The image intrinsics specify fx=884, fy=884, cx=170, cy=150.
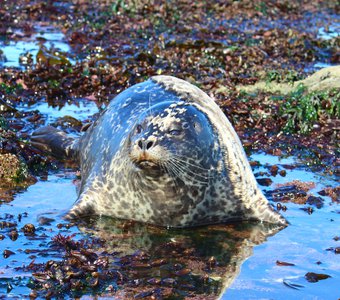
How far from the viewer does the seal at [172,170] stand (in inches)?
245

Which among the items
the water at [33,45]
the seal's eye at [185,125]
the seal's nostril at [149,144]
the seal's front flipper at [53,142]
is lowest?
the seal's front flipper at [53,142]

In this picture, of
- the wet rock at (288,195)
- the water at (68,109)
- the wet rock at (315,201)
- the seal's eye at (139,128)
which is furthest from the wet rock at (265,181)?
the water at (68,109)

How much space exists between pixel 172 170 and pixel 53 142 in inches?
109

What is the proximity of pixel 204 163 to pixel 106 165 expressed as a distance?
3.13 ft

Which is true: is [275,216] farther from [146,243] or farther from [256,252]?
[146,243]

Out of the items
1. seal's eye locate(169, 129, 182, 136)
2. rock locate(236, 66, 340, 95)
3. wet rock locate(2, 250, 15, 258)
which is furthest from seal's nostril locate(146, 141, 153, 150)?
rock locate(236, 66, 340, 95)

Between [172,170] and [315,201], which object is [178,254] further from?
[315,201]

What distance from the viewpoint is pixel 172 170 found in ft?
20.3

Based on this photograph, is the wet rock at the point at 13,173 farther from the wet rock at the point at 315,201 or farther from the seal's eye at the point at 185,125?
the wet rock at the point at 315,201

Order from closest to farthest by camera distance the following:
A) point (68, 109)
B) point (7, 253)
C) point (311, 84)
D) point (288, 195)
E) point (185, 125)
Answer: point (7, 253)
point (185, 125)
point (288, 195)
point (68, 109)
point (311, 84)

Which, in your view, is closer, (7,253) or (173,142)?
(7,253)

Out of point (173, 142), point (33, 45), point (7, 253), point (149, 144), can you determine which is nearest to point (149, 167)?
point (149, 144)

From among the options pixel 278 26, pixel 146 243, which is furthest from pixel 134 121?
pixel 278 26

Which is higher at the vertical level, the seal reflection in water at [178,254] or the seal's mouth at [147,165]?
the seal's mouth at [147,165]
